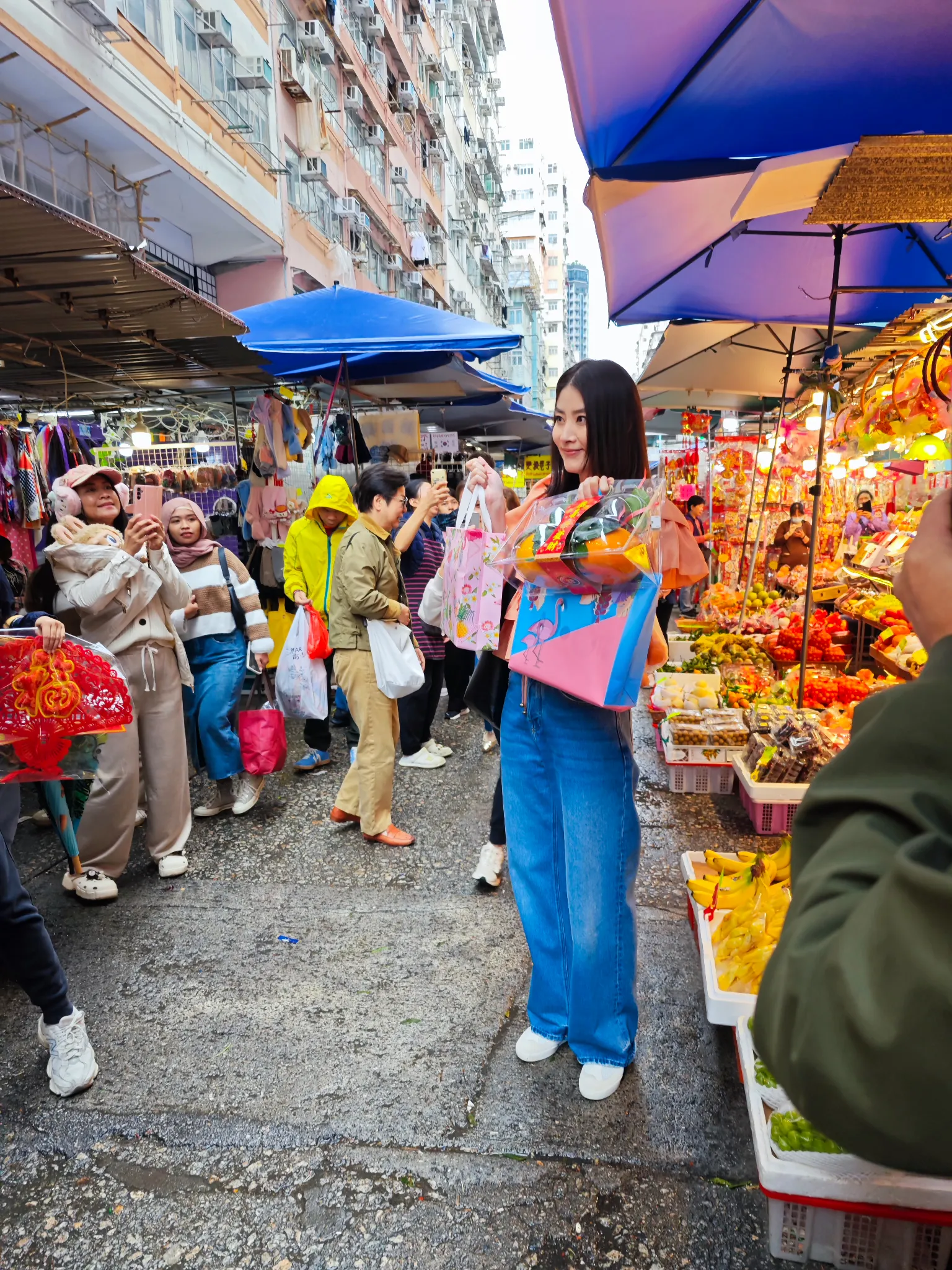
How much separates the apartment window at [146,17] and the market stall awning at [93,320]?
260 inches

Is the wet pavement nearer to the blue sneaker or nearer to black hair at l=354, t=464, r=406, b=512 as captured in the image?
the blue sneaker

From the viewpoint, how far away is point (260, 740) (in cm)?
478

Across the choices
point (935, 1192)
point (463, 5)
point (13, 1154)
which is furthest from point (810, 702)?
point (463, 5)

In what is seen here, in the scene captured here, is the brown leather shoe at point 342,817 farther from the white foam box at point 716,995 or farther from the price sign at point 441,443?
the price sign at point 441,443

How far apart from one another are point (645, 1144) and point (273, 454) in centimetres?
627

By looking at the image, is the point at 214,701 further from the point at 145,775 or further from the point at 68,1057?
the point at 68,1057

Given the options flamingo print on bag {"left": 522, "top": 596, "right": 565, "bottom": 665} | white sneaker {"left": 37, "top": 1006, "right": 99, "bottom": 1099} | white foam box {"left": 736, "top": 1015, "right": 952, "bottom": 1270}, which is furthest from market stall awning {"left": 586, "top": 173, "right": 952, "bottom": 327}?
white sneaker {"left": 37, "top": 1006, "right": 99, "bottom": 1099}

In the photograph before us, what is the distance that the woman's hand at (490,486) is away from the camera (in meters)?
2.81

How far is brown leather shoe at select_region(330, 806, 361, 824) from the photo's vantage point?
461 centimetres

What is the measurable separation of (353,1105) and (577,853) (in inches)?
42.0

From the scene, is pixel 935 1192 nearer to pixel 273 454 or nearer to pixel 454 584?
pixel 454 584

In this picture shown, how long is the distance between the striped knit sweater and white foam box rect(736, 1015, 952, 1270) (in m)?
3.79

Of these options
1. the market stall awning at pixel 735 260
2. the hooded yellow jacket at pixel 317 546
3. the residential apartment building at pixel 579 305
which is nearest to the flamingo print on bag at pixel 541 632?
the market stall awning at pixel 735 260

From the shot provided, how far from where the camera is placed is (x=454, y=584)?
2797mm
